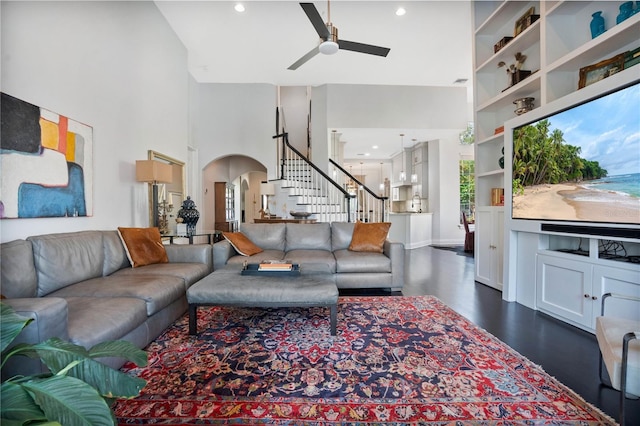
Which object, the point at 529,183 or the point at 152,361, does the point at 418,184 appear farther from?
the point at 152,361

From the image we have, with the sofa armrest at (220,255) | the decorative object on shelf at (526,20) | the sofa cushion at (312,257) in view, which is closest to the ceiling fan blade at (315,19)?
the decorative object on shelf at (526,20)

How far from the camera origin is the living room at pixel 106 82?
2.35m

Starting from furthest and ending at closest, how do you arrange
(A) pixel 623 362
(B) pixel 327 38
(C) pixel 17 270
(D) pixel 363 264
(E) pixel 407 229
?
1. (E) pixel 407 229
2. (D) pixel 363 264
3. (B) pixel 327 38
4. (C) pixel 17 270
5. (A) pixel 623 362

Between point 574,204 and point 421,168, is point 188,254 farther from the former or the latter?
point 421,168

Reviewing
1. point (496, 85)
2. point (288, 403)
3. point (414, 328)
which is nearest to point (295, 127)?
point (496, 85)

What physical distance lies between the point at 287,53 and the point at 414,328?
5.43m

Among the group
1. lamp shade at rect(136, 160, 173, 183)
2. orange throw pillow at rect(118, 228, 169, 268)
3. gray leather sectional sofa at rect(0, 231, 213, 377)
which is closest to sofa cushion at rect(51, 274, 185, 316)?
gray leather sectional sofa at rect(0, 231, 213, 377)

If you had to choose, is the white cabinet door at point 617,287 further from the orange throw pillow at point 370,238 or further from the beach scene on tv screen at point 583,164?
the orange throw pillow at point 370,238

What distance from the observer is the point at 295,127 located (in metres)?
9.50

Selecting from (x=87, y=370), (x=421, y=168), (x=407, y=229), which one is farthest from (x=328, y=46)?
(x=421, y=168)

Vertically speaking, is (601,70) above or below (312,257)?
above

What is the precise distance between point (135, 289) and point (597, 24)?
4614mm

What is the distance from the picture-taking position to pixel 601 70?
2516 millimetres

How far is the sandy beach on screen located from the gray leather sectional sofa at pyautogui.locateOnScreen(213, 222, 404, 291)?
4.71ft
